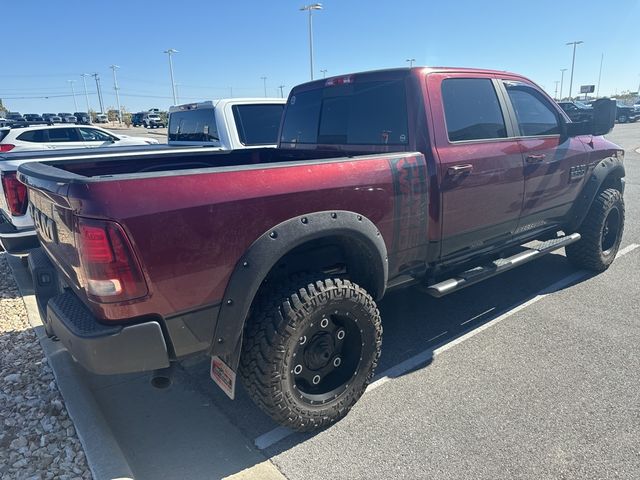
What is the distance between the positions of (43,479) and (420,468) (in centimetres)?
183

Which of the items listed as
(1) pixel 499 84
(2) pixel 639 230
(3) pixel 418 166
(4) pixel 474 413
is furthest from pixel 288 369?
(2) pixel 639 230

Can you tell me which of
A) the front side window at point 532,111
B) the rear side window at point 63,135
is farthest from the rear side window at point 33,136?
the front side window at point 532,111

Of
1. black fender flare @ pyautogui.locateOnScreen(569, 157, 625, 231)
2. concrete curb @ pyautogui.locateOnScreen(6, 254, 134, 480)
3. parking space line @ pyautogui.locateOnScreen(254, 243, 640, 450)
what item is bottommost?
parking space line @ pyautogui.locateOnScreen(254, 243, 640, 450)

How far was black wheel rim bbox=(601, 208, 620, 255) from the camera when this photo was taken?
5.01m

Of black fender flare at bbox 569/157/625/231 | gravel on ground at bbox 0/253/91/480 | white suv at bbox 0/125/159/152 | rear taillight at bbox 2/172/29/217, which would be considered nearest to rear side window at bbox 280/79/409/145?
rear taillight at bbox 2/172/29/217

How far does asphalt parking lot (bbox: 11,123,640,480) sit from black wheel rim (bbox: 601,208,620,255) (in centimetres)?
117

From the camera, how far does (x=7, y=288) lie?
486 centimetres

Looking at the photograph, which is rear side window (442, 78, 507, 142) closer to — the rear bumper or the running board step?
the running board step

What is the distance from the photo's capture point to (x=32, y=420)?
268cm

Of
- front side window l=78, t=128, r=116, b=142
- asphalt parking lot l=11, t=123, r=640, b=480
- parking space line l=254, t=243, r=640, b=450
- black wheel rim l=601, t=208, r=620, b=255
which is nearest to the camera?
asphalt parking lot l=11, t=123, r=640, b=480

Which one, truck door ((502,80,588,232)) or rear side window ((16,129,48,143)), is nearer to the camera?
truck door ((502,80,588,232))

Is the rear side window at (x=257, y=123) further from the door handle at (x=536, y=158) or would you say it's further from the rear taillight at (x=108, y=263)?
the rear taillight at (x=108, y=263)

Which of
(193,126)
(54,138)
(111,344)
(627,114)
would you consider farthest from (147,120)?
(111,344)

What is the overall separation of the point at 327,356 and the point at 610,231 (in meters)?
4.08
